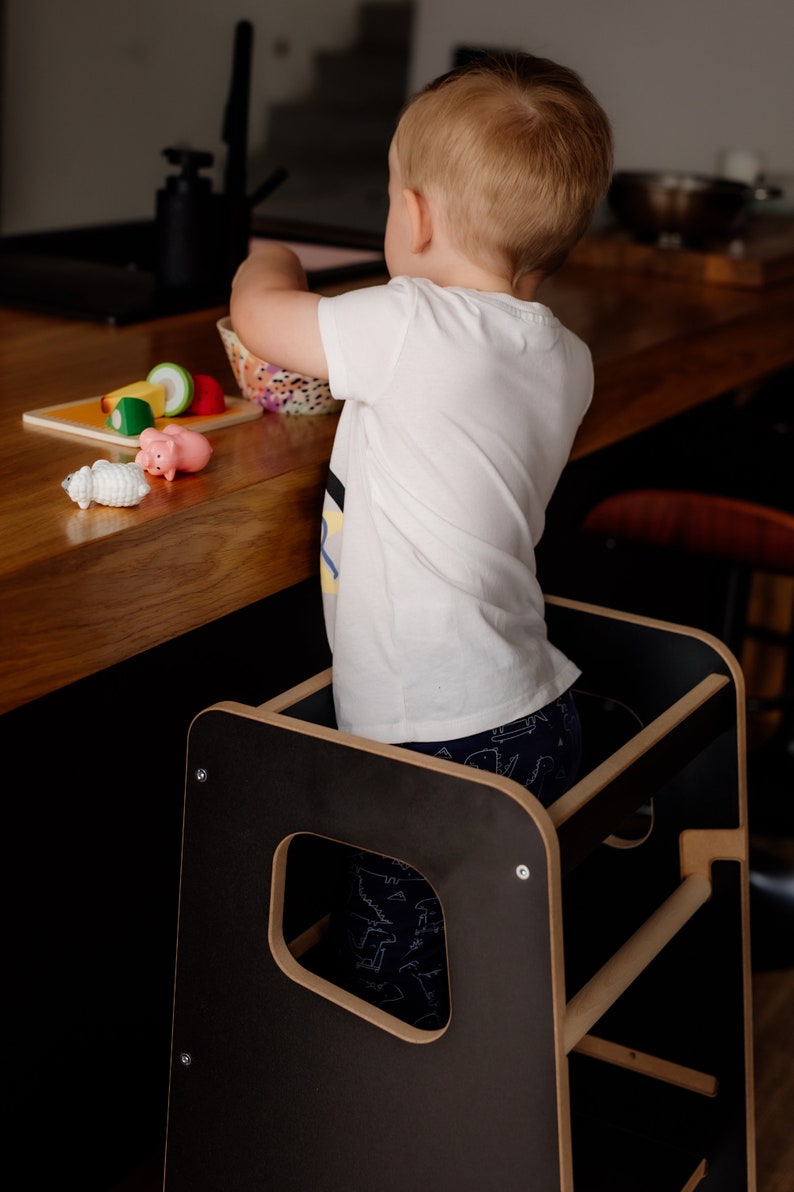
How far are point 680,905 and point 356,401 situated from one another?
520 mm

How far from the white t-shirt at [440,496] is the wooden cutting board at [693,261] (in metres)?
1.21

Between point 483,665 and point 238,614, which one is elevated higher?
point 483,665

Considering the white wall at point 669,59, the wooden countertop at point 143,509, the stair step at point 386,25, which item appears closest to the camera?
the wooden countertop at point 143,509

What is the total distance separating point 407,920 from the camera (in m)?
1.23

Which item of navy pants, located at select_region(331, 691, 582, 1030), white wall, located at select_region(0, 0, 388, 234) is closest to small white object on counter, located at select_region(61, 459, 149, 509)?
navy pants, located at select_region(331, 691, 582, 1030)

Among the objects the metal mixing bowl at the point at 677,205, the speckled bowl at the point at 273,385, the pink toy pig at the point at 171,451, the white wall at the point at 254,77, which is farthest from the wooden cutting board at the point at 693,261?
the white wall at the point at 254,77

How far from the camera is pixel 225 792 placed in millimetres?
1079

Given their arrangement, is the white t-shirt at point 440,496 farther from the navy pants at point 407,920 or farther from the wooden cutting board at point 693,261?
the wooden cutting board at point 693,261

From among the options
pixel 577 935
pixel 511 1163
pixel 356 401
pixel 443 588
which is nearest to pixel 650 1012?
pixel 577 935

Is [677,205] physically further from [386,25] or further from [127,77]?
[127,77]

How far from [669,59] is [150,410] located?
324 centimetres

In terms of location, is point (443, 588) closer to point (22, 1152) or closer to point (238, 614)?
point (238, 614)

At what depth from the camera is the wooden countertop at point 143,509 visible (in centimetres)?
94

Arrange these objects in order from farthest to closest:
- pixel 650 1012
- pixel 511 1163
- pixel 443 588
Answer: pixel 650 1012 < pixel 443 588 < pixel 511 1163
